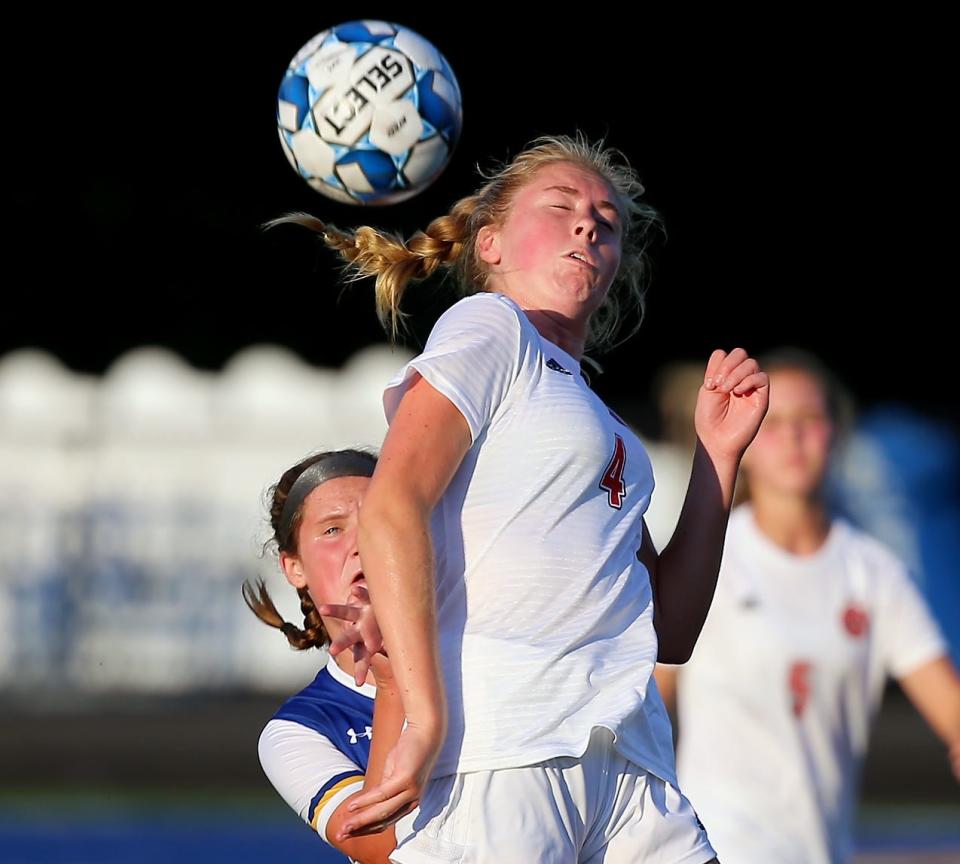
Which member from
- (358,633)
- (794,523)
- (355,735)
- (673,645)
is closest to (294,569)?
(355,735)

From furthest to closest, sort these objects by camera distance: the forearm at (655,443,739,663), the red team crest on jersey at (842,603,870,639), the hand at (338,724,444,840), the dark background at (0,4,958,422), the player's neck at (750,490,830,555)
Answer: the dark background at (0,4,958,422) → the player's neck at (750,490,830,555) → the red team crest on jersey at (842,603,870,639) → the forearm at (655,443,739,663) → the hand at (338,724,444,840)

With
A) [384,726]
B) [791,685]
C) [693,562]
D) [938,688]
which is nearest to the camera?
[384,726]

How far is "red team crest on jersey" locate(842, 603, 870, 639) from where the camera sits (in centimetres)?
488

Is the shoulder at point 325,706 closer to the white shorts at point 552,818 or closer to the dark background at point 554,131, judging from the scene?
the white shorts at point 552,818

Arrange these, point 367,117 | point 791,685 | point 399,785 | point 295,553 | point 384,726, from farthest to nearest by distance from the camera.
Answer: point 791,685, point 367,117, point 295,553, point 384,726, point 399,785

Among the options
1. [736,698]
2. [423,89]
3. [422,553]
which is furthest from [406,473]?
[736,698]

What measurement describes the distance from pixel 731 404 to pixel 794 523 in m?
1.76

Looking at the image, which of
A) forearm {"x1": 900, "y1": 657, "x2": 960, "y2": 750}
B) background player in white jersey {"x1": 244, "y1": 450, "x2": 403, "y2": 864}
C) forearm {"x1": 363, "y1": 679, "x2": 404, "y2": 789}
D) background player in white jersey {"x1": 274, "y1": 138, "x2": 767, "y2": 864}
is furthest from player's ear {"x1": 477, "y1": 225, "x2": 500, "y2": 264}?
forearm {"x1": 900, "y1": 657, "x2": 960, "y2": 750}

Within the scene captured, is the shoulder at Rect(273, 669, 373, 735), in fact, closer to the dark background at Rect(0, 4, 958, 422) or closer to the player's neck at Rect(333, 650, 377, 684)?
the player's neck at Rect(333, 650, 377, 684)

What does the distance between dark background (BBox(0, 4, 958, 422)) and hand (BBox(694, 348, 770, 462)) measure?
15028mm

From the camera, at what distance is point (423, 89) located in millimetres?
4129

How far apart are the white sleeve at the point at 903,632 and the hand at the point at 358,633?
2296 millimetres

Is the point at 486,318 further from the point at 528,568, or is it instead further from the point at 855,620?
the point at 855,620

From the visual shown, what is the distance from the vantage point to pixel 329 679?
3328 millimetres
